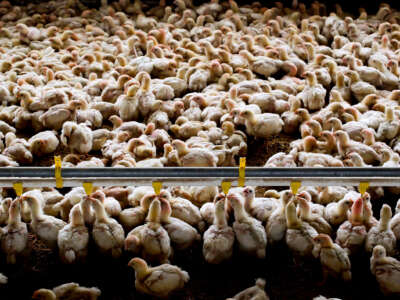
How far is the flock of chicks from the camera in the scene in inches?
146

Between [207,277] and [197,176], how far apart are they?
2.44 ft

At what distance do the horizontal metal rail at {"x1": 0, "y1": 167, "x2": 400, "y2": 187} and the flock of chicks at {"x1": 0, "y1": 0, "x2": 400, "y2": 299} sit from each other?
0.35 metres

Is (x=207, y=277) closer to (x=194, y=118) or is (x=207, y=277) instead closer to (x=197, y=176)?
(x=197, y=176)

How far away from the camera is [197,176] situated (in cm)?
340

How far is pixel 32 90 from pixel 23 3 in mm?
3653

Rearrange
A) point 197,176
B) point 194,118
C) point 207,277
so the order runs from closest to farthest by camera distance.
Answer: point 197,176, point 207,277, point 194,118

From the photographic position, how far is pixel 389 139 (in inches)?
191

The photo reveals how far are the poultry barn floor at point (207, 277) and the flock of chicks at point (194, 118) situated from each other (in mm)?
93

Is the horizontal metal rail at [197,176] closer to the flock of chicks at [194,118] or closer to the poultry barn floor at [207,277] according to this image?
the flock of chicks at [194,118]

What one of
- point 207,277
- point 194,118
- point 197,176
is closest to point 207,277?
point 207,277

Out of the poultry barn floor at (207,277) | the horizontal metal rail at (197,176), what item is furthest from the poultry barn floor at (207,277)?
the horizontal metal rail at (197,176)

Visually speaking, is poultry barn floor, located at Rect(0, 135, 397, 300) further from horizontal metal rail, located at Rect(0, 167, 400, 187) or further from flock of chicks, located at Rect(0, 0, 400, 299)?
horizontal metal rail, located at Rect(0, 167, 400, 187)

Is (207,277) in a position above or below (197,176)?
below

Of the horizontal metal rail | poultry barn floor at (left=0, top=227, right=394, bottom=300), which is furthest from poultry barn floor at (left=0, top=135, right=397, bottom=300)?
the horizontal metal rail
